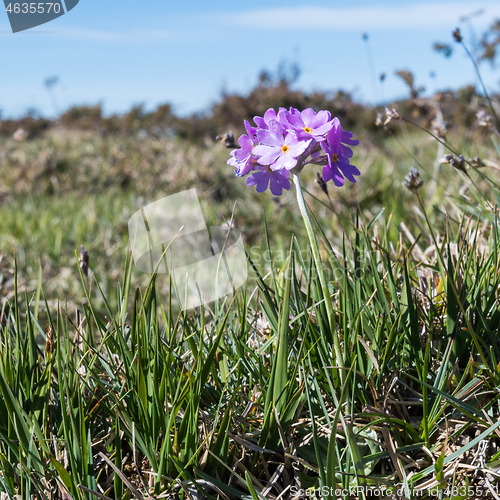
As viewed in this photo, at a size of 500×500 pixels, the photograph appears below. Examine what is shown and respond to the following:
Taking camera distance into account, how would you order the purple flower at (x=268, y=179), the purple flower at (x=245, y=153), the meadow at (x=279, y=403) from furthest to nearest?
1. the purple flower at (x=268, y=179)
2. the purple flower at (x=245, y=153)
3. the meadow at (x=279, y=403)

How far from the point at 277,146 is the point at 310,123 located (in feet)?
0.39

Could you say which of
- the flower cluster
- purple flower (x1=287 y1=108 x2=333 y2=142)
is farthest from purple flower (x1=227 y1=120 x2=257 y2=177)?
purple flower (x1=287 y1=108 x2=333 y2=142)

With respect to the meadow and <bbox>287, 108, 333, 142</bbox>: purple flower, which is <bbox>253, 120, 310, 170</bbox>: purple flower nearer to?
<bbox>287, 108, 333, 142</bbox>: purple flower

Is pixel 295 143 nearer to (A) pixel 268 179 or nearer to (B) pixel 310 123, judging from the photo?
(B) pixel 310 123

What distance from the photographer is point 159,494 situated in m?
1.16

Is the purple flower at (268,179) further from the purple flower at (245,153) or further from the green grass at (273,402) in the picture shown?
the green grass at (273,402)

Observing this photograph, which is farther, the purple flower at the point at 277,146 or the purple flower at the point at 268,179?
the purple flower at the point at 268,179

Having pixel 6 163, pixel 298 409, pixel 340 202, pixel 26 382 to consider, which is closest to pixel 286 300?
pixel 298 409

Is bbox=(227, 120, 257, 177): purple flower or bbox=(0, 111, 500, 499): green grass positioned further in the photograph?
bbox=(227, 120, 257, 177): purple flower

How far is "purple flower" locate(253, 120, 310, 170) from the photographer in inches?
46.3

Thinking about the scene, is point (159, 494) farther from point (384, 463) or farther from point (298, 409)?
point (384, 463)

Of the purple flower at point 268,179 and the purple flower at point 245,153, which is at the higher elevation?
the purple flower at point 245,153

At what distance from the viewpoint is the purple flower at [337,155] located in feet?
4.09

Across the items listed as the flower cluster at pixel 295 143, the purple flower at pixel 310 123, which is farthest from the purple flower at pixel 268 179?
the purple flower at pixel 310 123
